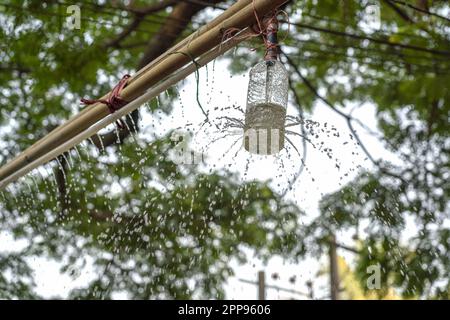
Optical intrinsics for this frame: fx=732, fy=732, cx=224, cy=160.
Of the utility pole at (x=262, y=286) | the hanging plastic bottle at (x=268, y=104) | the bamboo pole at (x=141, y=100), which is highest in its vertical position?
the utility pole at (x=262, y=286)

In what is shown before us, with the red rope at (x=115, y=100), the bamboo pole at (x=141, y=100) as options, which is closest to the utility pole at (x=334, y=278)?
the bamboo pole at (x=141, y=100)

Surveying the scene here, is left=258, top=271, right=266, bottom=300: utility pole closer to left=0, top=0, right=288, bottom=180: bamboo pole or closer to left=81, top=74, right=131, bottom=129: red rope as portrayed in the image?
left=0, top=0, right=288, bottom=180: bamboo pole

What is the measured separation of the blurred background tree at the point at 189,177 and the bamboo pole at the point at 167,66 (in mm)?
2762

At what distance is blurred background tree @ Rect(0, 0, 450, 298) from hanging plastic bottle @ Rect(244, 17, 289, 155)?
3.29 m

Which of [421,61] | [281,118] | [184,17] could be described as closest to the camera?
[281,118]

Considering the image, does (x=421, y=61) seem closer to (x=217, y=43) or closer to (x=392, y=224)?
(x=392, y=224)

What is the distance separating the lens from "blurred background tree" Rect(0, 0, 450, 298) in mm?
5832

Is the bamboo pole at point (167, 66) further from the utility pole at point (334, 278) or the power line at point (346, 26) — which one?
the utility pole at point (334, 278)

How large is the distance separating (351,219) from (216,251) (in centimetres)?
129

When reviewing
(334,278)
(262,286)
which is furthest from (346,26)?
(262,286)

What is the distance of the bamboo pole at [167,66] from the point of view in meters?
2.25

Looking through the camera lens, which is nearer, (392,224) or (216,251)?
(392,224)

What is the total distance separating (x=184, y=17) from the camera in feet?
18.0
